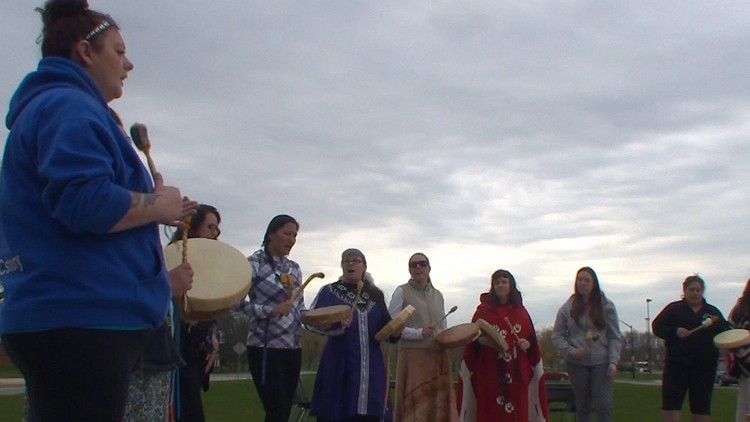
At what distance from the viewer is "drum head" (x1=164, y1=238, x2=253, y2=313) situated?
3695 millimetres

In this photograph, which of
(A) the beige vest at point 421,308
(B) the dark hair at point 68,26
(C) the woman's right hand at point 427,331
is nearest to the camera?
(B) the dark hair at point 68,26

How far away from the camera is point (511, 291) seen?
916cm

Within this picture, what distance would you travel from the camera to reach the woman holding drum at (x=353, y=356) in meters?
7.38

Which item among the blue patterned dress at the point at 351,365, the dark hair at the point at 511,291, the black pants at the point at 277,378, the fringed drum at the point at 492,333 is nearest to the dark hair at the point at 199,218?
the black pants at the point at 277,378

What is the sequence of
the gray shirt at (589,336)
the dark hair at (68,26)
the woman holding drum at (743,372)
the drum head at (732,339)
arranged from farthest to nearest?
1. the gray shirt at (589,336)
2. the woman holding drum at (743,372)
3. the drum head at (732,339)
4. the dark hair at (68,26)

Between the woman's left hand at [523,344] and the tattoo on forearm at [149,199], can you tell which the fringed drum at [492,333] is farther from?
the tattoo on forearm at [149,199]

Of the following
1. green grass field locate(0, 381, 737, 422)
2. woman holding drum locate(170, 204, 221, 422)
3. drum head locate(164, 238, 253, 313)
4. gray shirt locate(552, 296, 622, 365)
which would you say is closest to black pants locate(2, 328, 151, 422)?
drum head locate(164, 238, 253, 313)

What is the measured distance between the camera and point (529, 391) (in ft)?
29.5

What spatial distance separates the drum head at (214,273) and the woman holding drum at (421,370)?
4523mm

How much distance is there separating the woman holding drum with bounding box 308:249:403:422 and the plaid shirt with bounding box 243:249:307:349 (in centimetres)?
57

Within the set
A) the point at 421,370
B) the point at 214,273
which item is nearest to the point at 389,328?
the point at 421,370

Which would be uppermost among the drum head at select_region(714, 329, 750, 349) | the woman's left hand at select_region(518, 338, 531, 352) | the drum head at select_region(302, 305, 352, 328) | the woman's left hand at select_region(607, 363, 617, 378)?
the drum head at select_region(302, 305, 352, 328)

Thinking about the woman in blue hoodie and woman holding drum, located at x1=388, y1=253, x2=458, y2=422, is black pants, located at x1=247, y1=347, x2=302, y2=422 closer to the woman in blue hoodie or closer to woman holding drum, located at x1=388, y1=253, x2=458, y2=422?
woman holding drum, located at x1=388, y1=253, x2=458, y2=422

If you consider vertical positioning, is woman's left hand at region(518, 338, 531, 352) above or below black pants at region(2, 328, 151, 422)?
above
